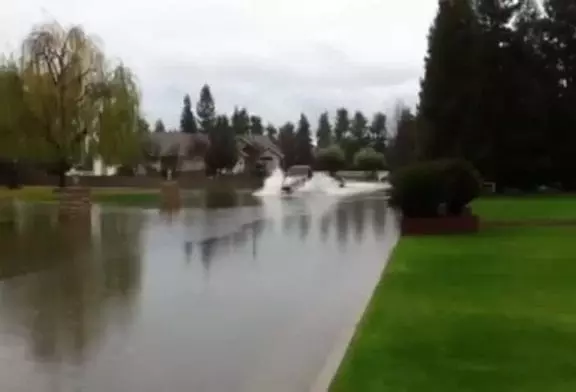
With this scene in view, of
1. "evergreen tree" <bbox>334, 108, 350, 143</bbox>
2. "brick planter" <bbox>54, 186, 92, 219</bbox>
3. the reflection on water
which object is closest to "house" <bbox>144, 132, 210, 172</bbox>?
"evergreen tree" <bbox>334, 108, 350, 143</bbox>

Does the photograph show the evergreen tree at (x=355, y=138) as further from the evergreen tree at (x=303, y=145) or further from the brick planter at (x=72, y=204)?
the brick planter at (x=72, y=204)

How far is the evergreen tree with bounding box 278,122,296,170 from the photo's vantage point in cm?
12182

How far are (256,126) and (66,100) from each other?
102m

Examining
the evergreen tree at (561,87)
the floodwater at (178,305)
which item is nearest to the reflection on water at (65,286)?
the floodwater at (178,305)

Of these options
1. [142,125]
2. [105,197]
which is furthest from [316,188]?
[142,125]

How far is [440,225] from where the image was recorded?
23.2m

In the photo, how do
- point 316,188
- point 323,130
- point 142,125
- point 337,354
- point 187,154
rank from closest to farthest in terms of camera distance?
point 337,354 → point 142,125 → point 316,188 → point 187,154 → point 323,130

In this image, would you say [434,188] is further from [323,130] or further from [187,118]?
[323,130]

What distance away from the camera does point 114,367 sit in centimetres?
792

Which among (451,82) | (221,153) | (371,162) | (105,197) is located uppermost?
(451,82)

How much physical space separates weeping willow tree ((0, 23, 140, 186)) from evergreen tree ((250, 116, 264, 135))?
314 ft

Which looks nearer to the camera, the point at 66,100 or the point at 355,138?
the point at 66,100

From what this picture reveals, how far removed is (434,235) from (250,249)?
5938mm

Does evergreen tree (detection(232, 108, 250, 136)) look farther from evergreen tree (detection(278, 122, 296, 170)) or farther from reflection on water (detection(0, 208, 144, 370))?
reflection on water (detection(0, 208, 144, 370))
